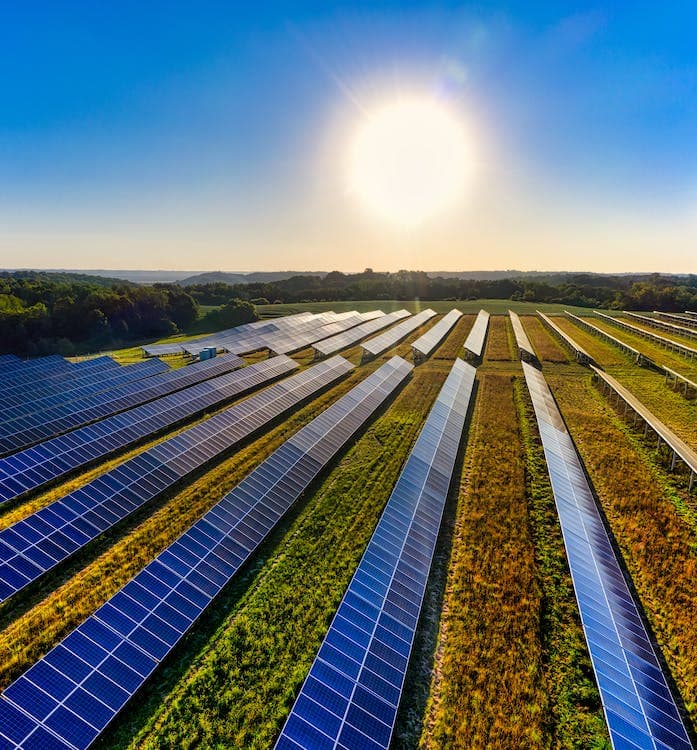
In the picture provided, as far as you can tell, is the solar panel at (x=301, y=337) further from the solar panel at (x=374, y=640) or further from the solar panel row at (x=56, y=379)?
the solar panel at (x=374, y=640)

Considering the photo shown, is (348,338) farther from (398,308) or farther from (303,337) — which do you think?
(398,308)

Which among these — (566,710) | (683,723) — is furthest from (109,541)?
(683,723)

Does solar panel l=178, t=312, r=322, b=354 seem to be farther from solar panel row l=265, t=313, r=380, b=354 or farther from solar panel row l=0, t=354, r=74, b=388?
solar panel row l=0, t=354, r=74, b=388

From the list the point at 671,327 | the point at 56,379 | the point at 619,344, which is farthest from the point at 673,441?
the point at 671,327

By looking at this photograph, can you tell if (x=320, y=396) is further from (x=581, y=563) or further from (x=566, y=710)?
(x=566, y=710)

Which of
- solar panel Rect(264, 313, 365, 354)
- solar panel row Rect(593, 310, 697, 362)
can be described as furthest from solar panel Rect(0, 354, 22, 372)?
solar panel row Rect(593, 310, 697, 362)

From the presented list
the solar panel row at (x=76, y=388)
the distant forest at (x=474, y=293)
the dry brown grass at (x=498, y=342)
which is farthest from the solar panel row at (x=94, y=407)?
the distant forest at (x=474, y=293)
